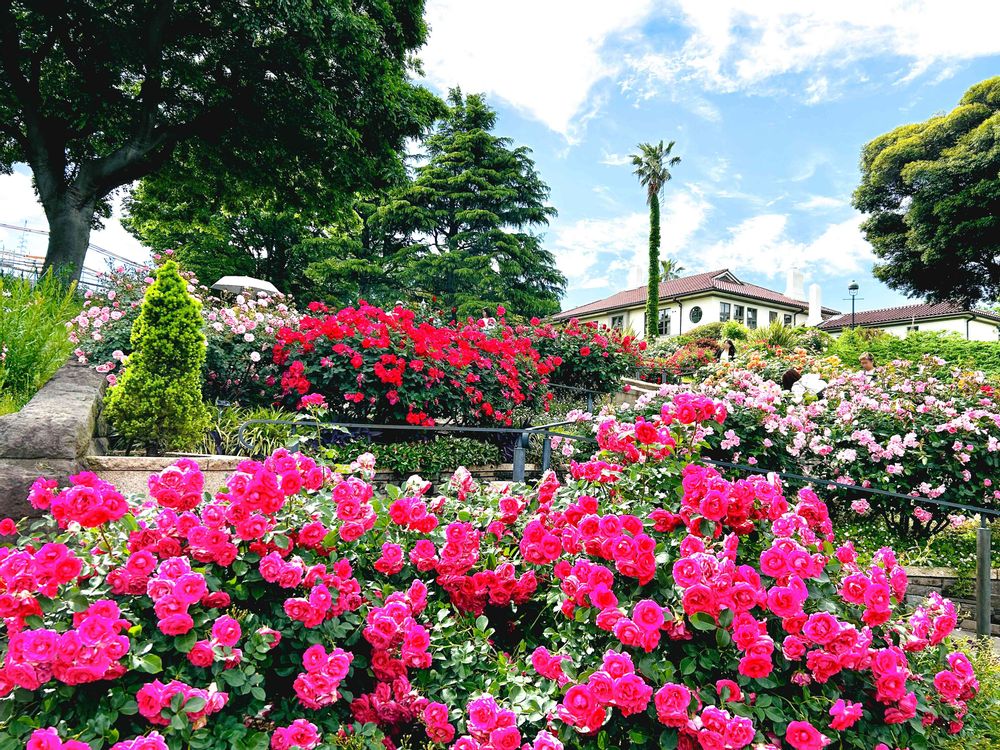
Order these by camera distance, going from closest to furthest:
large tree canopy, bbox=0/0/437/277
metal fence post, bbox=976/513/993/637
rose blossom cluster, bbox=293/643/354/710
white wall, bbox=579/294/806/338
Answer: rose blossom cluster, bbox=293/643/354/710 → metal fence post, bbox=976/513/993/637 → large tree canopy, bbox=0/0/437/277 → white wall, bbox=579/294/806/338

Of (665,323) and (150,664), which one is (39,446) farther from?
(665,323)

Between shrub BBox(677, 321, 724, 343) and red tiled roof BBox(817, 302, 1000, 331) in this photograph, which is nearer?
shrub BBox(677, 321, 724, 343)

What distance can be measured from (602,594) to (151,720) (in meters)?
1.32

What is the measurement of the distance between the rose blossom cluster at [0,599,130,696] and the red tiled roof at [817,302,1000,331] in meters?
42.3

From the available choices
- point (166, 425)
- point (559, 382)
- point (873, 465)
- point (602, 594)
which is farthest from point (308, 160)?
point (602, 594)

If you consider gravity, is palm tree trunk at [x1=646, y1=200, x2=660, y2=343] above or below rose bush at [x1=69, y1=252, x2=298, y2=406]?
above

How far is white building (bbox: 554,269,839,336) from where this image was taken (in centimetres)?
3675

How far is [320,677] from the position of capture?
1763mm

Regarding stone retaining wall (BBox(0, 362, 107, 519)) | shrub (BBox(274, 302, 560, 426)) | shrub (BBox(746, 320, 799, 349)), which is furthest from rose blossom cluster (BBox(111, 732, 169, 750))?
shrub (BBox(746, 320, 799, 349))

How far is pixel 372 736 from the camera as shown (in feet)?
5.83

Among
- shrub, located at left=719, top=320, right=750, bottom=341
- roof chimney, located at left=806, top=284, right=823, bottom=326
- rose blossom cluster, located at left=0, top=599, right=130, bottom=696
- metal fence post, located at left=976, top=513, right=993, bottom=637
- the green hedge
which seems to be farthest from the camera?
roof chimney, located at left=806, top=284, right=823, bottom=326

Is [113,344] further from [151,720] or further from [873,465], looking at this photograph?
[873,465]

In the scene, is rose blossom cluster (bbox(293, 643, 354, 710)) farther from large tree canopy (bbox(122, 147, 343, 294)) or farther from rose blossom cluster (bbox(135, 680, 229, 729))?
large tree canopy (bbox(122, 147, 343, 294))

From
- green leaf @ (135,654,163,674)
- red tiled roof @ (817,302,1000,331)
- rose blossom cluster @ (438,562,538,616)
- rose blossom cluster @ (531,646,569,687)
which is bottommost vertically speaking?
rose blossom cluster @ (531,646,569,687)
